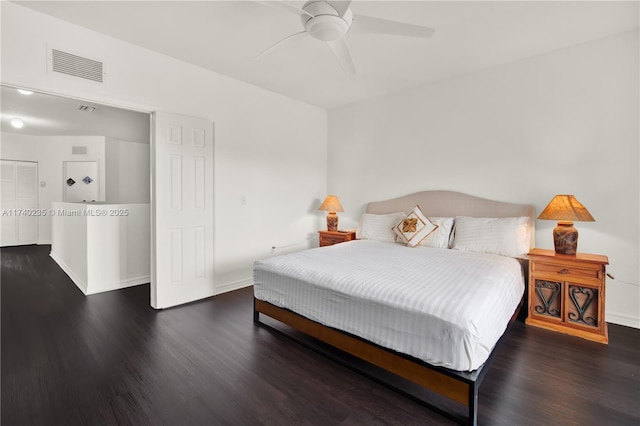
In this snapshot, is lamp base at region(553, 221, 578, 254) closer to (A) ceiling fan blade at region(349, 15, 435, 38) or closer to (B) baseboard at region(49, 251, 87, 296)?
(A) ceiling fan blade at region(349, 15, 435, 38)

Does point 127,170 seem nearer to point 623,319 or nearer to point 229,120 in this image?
point 229,120

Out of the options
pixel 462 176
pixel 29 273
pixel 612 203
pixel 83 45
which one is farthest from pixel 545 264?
pixel 29 273

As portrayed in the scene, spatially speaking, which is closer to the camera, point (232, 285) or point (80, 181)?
point (232, 285)

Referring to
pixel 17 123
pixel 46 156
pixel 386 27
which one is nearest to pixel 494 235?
pixel 386 27

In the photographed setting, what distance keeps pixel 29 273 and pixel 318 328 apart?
5200 millimetres

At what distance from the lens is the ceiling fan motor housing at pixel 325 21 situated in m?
1.91

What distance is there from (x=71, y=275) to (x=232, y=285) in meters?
2.71

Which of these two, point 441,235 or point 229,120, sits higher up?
point 229,120

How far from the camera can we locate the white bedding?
63.3 inches

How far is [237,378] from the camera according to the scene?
1993 mm

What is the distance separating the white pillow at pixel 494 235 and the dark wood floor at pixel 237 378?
2.51 feet

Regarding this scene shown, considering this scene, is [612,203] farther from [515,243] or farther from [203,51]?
[203,51]

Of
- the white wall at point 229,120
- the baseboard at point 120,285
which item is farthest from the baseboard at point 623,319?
the baseboard at point 120,285

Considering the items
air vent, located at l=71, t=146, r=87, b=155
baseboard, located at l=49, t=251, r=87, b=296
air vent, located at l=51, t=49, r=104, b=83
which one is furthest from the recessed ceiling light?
air vent, located at l=51, t=49, r=104, b=83
